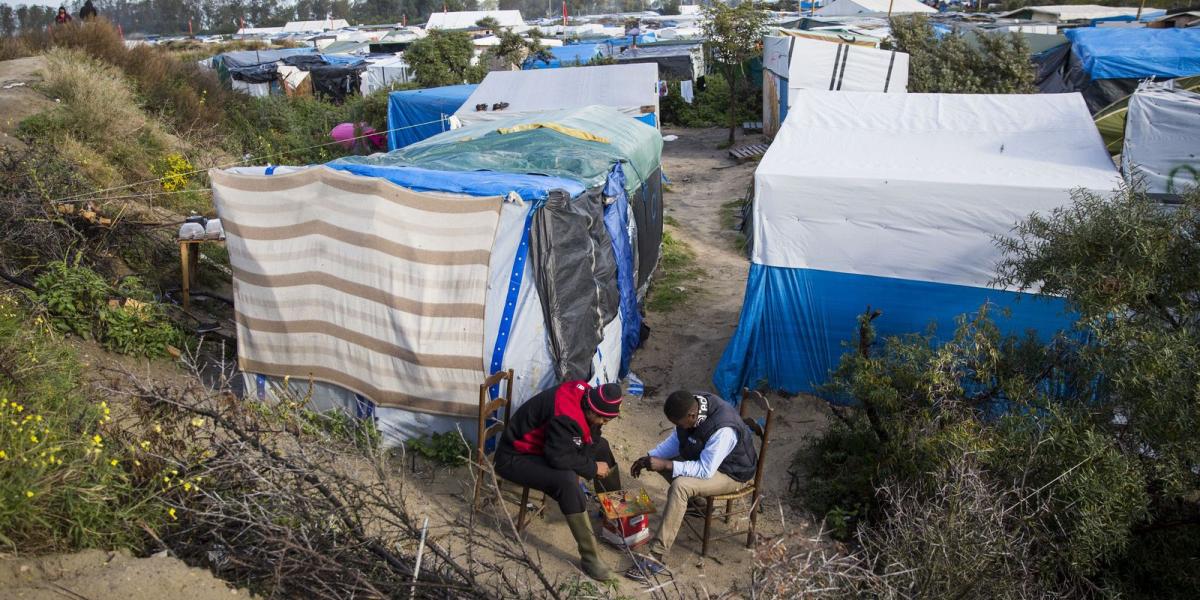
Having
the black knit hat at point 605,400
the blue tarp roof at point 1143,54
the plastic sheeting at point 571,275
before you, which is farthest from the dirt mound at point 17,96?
the blue tarp roof at point 1143,54

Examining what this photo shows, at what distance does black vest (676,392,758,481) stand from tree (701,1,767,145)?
1489 centimetres

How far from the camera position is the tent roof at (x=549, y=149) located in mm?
6840

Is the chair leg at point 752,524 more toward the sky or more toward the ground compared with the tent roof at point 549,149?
more toward the ground

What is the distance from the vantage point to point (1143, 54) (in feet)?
50.2

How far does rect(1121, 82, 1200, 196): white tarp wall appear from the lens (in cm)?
645

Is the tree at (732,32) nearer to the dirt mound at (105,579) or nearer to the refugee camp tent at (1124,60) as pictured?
the refugee camp tent at (1124,60)

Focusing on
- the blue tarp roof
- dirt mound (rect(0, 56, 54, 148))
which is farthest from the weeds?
the blue tarp roof

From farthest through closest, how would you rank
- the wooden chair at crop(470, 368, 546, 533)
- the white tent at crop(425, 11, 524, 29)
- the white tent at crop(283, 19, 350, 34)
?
the white tent at crop(283, 19, 350, 34) < the white tent at crop(425, 11, 524, 29) < the wooden chair at crop(470, 368, 546, 533)

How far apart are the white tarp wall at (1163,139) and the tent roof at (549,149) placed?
14.1 ft

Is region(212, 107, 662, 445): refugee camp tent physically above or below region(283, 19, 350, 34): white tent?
below

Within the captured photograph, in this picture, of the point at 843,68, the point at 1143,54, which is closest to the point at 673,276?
the point at 843,68

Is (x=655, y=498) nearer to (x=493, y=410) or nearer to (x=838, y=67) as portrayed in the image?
(x=493, y=410)

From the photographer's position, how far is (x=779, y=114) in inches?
691

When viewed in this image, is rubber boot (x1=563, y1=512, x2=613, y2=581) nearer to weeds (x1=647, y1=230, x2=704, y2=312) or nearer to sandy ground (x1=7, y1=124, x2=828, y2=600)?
sandy ground (x1=7, y1=124, x2=828, y2=600)
